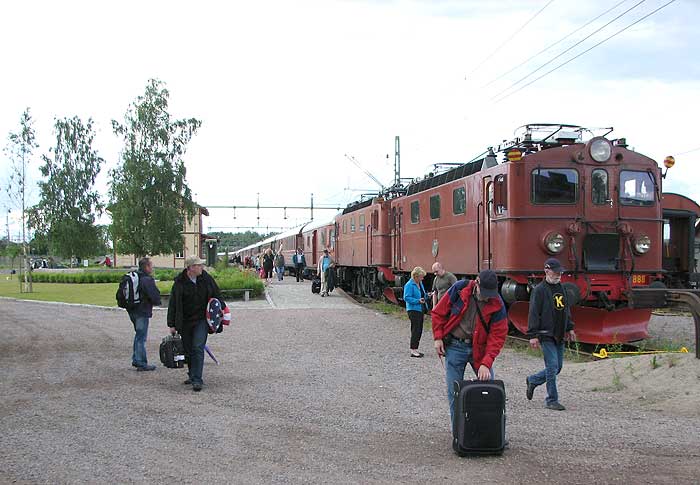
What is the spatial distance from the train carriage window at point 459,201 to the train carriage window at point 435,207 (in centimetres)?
→ 100

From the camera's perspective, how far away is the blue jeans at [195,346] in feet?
29.9

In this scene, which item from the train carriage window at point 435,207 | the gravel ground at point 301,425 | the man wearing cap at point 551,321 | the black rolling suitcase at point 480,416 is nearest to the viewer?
the gravel ground at point 301,425

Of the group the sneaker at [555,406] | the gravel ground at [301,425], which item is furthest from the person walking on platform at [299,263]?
the sneaker at [555,406]

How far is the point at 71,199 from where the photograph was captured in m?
47.0

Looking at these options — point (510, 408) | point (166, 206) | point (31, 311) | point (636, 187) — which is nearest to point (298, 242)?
point (166, 206)

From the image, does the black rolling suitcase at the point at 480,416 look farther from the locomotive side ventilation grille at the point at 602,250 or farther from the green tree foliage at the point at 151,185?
the green tree foliage at the point at 151,185

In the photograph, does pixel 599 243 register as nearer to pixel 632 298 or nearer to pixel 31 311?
pixel 632 298

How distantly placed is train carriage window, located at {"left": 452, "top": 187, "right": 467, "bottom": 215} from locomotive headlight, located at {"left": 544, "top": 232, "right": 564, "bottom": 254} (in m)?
2.72

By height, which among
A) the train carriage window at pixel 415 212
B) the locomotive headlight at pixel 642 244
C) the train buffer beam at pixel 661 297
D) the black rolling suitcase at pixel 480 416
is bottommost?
the black rolling suitcase at pixel 480 416

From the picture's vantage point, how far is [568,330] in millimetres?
7902

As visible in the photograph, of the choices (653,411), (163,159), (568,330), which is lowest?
(653,411)

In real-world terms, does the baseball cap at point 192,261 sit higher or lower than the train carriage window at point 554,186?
→ lower

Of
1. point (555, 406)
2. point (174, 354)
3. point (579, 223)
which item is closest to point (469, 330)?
point (555, 406)

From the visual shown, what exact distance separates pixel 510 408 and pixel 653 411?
5.13 ft
